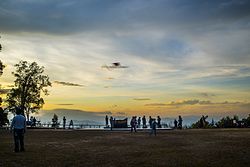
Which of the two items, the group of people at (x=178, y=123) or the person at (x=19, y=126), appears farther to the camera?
the group of people at (x=178, y=123)

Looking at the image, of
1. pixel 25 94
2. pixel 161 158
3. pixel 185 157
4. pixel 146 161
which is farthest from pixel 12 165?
pixel 25 94

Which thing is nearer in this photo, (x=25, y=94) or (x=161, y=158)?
(x=161, y=158)

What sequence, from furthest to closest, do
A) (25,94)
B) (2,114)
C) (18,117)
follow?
(25,94) < (2,114) < (18,117)

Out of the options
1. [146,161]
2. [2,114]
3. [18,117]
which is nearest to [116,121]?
[2,114]

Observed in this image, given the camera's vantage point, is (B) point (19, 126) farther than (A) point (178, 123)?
No

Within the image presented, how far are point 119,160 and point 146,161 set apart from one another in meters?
1.12

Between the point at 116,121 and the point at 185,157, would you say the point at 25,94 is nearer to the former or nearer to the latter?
the point at 116,121

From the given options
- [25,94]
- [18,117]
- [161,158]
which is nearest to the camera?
[161,158]

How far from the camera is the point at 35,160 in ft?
46.9

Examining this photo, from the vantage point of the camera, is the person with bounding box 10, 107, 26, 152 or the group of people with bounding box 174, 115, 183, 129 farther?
the group of people with bounding box 174, 115, 183, 129

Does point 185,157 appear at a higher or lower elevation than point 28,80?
lower

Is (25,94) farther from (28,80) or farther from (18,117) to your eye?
(18,117)

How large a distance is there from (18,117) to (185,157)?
8.65 metres

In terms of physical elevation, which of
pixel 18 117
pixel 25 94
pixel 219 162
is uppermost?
pixel 25 94
